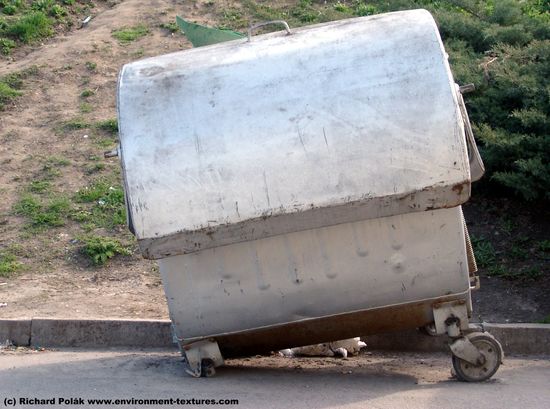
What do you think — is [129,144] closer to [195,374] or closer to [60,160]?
[195,374]

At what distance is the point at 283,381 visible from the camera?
211 inches

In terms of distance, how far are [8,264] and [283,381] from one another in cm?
303

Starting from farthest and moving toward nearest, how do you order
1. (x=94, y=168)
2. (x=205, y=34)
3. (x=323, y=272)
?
(x=94, y=168)
(x=205, y=34)
(x=323, y=272)

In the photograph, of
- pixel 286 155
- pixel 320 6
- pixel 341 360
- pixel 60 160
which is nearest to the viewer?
pixel 286 155

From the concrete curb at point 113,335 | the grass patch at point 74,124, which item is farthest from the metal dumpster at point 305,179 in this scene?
the grass patch at point 74,124

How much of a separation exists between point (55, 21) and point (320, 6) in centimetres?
312

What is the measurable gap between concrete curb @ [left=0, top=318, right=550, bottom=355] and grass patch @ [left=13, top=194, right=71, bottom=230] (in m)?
1.62

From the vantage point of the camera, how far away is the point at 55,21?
11391 millimetres

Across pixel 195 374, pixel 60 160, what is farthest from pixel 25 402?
pixel 60 160

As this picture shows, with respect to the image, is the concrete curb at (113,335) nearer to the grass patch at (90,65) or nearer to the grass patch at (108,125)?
the grass patch at (108,125)

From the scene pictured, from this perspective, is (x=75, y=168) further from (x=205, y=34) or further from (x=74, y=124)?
(x=205, y=34)

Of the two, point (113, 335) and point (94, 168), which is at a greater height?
point (113, 335)

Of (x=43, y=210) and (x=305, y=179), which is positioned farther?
(x=43, y=210)

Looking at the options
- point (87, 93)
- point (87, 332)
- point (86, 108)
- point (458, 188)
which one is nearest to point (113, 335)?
point (87, 332)
